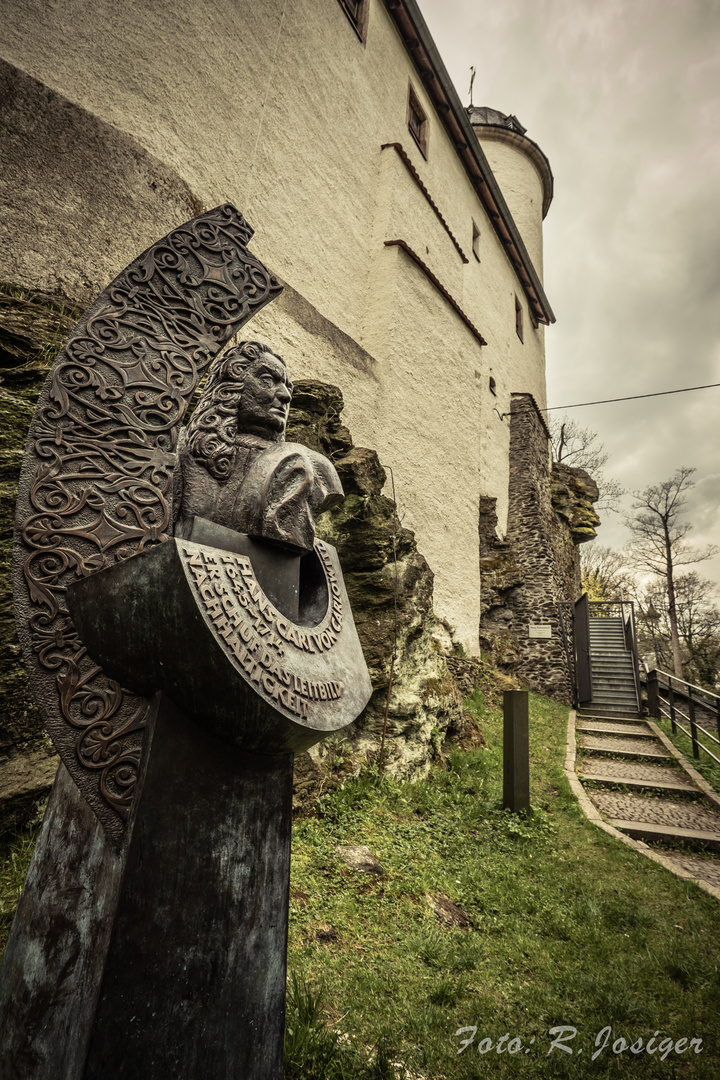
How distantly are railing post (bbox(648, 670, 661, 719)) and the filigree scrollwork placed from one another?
12.1m

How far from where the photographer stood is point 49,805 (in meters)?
1.84

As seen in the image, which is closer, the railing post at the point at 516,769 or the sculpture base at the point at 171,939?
the sculpture base at the point at 171,939

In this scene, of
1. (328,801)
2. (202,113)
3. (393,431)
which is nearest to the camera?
(328,801)

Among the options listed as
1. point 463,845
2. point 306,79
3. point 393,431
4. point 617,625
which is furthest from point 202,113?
point 617,625

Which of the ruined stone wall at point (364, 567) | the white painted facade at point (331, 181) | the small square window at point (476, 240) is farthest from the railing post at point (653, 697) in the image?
the small square window at point (476, 240)

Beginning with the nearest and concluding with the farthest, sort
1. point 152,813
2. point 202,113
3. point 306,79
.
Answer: point 152,813
point 202,113
point 306,79

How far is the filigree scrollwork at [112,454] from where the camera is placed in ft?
5.04

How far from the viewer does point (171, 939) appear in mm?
1314

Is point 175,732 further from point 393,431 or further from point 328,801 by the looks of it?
point 393,431

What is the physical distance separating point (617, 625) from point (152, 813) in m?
18.3

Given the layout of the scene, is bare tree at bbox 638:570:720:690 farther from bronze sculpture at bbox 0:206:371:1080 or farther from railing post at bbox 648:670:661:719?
bronze sculpture at bbox 0:206:371:1080

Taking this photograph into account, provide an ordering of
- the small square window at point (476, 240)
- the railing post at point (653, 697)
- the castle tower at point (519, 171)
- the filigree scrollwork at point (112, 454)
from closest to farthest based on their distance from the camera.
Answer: the filigree scrollwork at point (112, 454) < the railing post at point (653, 697) < the small square window at point (476, 240) < the castle tower at point (519, 171)

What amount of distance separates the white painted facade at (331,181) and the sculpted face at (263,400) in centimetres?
328

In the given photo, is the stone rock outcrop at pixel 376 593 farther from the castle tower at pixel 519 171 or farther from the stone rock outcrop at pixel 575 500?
the castle tower at pixel 519 171
